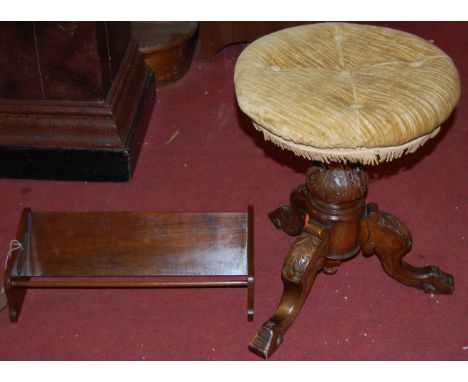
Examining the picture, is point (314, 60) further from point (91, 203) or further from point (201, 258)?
point (91, 203)

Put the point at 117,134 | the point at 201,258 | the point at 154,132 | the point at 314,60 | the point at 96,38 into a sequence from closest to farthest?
the point at 314,60 → the point at 201,258 → the point at 96,38 → the point at 117,134 → the point at 154,132

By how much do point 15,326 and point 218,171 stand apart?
86 cm

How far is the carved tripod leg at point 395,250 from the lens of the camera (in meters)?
1.86

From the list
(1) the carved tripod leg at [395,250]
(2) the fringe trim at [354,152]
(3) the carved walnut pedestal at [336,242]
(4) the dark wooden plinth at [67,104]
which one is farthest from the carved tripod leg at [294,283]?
(4) the dark wooden plinth at [67,104]

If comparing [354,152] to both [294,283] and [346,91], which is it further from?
[294,283]

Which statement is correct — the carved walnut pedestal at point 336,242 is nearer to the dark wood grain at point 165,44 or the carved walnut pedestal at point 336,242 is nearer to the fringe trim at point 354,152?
the fringe trim at point 354,152

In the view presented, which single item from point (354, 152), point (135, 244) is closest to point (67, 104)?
point (135, 244)

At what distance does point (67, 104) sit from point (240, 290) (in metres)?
0.81

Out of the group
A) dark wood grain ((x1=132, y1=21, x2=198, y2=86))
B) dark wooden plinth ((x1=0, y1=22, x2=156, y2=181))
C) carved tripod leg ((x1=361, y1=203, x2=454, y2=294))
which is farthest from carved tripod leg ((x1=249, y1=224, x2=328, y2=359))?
dark wood grain ((x1=132, y1=21, x2=198, y2=86))

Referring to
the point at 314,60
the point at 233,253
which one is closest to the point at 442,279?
the point at 233,253

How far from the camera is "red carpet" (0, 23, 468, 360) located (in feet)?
6.01

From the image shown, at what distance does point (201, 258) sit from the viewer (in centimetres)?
198

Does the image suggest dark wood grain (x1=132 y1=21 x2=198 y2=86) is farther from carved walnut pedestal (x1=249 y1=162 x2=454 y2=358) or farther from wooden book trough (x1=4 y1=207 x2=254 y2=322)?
carved walnut pedestal (x1=249 y1=162 x2=454 y2=358)

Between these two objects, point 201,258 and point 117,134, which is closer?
point 201,258
